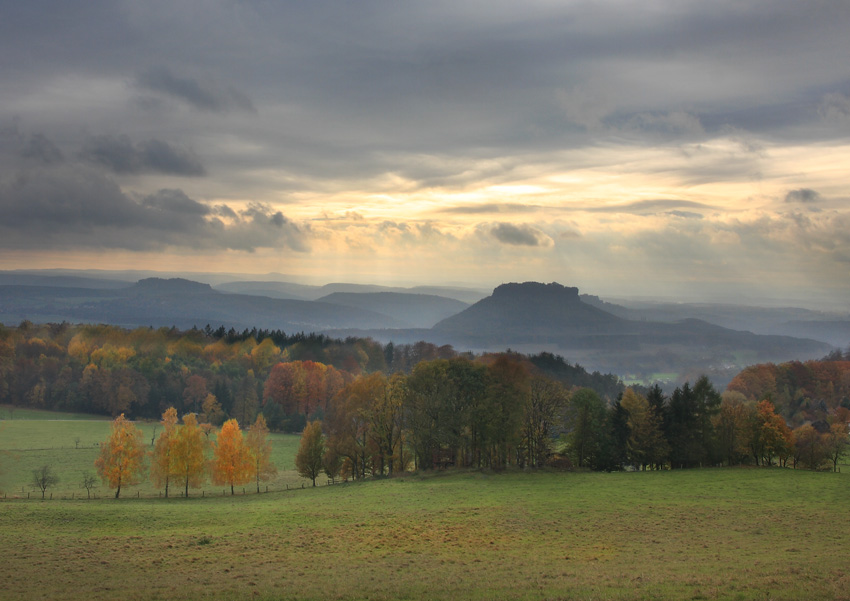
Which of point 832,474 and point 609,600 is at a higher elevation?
point 609,600

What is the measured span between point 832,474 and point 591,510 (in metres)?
29.2

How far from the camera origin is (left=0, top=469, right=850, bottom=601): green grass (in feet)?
69.9

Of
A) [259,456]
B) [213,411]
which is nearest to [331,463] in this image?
[259,456]

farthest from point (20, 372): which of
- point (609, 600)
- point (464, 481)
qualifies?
point (609, 600)

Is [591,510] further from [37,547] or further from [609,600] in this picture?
→ [37,547]

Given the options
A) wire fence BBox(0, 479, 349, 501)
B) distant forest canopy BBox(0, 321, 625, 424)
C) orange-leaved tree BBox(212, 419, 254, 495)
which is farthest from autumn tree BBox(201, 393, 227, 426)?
orange-leaved tree BBox(212, 419, 254, 495)

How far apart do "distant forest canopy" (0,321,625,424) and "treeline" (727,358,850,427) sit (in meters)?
40.0

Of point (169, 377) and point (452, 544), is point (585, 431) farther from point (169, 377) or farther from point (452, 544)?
point (169, 377)

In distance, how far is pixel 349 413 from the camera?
59.4 m

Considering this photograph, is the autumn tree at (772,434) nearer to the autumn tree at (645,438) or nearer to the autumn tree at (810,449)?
the autumn tree at (810,449)

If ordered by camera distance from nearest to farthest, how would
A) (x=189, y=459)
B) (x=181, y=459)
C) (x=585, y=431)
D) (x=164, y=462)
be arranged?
(x=164, y=462) < (x=181, y=459) < (x=189, y=459) < (x=585, y=431)

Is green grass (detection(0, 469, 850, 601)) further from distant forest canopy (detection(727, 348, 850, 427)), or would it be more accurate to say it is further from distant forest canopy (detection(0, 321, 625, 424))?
distant forest canopy (detection(727, 348, 850, 427))

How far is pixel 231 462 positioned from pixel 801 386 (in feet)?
393

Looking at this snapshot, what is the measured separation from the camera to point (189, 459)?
53.0 meters
